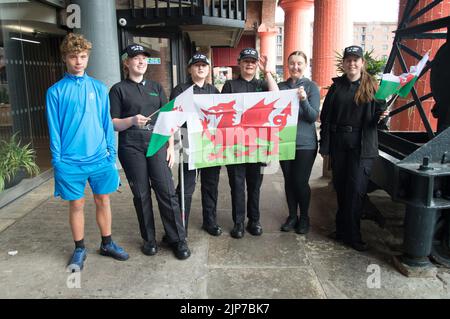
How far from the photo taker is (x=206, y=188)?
13.5 ft

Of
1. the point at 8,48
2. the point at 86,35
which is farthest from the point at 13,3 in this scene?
the point at 86,35

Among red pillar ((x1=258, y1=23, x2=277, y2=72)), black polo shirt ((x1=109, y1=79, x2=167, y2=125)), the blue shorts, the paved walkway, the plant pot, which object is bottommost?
the paved walkway

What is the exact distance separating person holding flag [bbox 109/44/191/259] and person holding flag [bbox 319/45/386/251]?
5.21ft

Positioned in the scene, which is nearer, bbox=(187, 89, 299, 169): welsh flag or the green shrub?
bbox=(187, 89, 299, 169): welsh flag

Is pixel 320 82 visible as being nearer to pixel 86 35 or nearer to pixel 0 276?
pixel 86 35

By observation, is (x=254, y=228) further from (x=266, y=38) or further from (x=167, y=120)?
(x=266, y=38)

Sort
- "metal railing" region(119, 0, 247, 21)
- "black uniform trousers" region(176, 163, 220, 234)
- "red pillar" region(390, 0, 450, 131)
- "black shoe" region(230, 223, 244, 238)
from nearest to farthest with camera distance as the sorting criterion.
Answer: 1. "black uniform trousers" region(176, 163, 220, 234)
2. "black shoe" region(230, 223, 244, 238)
3. "red pillar" region(390, 0, 450, 131)
4. "metal railing" region(119, 0, 247, 21)

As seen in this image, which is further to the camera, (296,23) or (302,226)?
(296,23)

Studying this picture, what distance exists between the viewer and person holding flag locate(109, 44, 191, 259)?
3.41 metres

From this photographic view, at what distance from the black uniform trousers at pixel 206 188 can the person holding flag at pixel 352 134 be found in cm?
116

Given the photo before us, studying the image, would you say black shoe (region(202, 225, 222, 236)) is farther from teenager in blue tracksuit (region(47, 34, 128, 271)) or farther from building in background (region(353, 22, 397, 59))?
building in background (region(353, 22, 397, 59))

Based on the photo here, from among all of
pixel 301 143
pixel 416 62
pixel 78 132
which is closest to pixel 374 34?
pixel 416 62

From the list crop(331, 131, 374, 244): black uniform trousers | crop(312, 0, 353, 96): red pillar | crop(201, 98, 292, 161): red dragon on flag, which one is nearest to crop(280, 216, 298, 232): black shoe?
crop(331, 131, 374, 244): black uniform trousers

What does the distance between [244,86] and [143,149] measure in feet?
3.90
